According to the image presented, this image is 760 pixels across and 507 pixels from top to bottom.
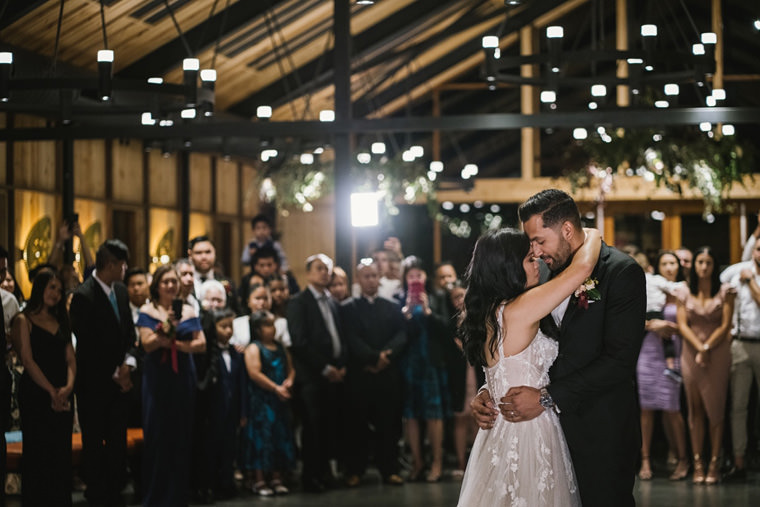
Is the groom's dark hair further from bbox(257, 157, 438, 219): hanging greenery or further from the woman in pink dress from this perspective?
bbox(257, 157, 438, 219): hanging greenery

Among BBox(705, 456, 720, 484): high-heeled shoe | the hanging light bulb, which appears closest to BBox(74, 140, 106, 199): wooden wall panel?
the hanging light bulb

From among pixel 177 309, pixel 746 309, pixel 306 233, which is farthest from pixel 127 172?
pixel 746 309

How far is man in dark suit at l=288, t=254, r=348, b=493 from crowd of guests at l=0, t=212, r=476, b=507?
0.01 meters

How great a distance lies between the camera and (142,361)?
7.75 metres

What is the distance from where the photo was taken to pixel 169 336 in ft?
23.6

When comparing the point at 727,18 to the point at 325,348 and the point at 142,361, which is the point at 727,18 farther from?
the point at 142,361

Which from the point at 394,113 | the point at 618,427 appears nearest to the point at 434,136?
the point at 394,113

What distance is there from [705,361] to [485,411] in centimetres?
477

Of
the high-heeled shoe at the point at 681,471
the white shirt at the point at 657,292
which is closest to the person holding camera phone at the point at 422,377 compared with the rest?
the white shirt at the point at 657,292

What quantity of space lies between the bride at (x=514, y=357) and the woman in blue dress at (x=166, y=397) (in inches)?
127

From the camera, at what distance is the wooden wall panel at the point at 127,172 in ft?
44.2

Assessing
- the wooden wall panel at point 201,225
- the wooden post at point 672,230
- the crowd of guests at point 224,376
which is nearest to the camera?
the crowd of guests at point 224,376

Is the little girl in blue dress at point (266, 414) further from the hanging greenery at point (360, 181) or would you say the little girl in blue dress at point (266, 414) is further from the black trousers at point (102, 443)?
the hanging greenery at point (360, 181)

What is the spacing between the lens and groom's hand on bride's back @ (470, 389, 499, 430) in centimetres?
446
